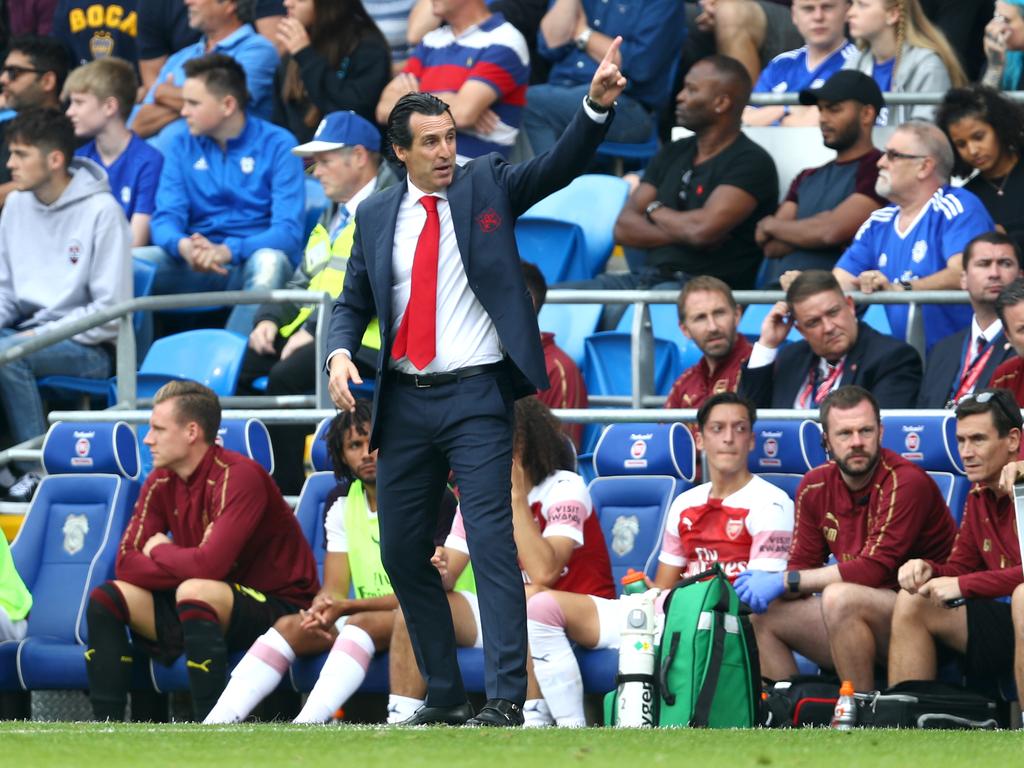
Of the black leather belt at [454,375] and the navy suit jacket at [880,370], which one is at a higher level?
the black leather belt at [454,375]

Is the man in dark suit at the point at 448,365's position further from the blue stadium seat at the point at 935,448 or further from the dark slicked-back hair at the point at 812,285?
the dark slicked-back hair at the point at 812,285

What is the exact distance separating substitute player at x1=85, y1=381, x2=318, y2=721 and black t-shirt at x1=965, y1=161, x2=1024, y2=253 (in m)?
3.89

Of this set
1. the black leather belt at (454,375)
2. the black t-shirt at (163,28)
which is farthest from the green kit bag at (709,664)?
the black t-shirt at (163,28)

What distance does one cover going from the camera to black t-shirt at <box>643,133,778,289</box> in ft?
38.0

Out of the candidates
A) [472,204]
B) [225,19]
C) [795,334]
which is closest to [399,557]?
[472,204]

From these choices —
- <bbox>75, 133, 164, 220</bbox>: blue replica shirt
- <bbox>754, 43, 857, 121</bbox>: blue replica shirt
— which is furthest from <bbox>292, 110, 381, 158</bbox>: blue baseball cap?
<bbox>754, 43, 857, 121</bbox>: blue replica shirt

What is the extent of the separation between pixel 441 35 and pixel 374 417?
609cm

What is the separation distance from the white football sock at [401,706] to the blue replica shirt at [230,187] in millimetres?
4528

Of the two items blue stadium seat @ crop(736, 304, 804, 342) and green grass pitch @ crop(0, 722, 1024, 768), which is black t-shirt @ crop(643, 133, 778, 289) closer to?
blue stadium seat @ crop(736, 304, 804, 342)

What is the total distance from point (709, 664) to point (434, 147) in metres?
2.41

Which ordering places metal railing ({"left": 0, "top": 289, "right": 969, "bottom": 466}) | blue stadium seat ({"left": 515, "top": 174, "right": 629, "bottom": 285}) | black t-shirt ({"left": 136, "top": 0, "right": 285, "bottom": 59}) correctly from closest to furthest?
metal railing ({"left": 0, "top": 289, "right": 969, "bottom": 466})
blue stadium seat ({"left": 515, "top": 174, "right": 629, "bottom": 285})
black t-shirt ({"left": 136, "top": 0, "right": 285, "bottom": 59})

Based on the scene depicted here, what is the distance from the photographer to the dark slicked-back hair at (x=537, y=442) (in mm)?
9195

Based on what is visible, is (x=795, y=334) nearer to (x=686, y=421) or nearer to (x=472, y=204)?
(x=686, y=421)

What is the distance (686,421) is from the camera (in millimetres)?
9992
